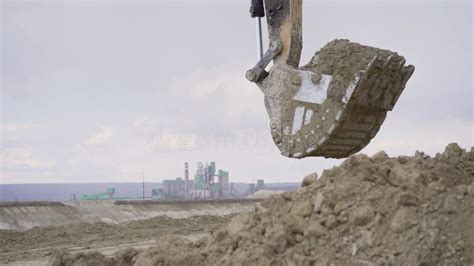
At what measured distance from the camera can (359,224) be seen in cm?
450

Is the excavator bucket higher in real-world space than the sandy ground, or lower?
higher

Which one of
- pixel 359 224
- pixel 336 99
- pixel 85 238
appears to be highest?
pixel 336 99

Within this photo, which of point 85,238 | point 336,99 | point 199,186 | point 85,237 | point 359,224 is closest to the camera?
point 359,224

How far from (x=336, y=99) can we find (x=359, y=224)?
203cm

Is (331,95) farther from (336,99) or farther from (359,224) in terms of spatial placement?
(359,224)

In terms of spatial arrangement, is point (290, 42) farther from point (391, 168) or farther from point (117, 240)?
point (117, 240)

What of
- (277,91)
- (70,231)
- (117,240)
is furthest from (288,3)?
(70,231)

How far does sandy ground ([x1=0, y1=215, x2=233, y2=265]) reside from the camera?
10.5 meters

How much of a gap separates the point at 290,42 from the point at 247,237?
9.34 ft

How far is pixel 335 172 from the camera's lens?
5.20m

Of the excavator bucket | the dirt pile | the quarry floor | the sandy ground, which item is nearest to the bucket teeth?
the excavator bucket

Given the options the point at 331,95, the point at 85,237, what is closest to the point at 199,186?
the point at 85,237

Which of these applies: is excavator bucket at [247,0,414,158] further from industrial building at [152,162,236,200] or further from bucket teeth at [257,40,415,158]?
industrial building at [152,162,236,200]

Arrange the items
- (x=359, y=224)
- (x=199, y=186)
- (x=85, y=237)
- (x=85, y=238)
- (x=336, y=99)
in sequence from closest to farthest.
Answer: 1. (x=359, y=224)
2. (x=336, y=99)
3. (x=85, y=238)
4. (x=85, y=237)
5. (x=199, y=186)
